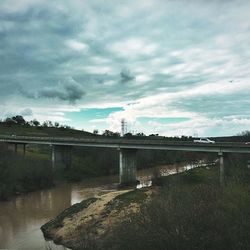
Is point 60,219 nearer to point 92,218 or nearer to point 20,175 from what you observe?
point 92,218

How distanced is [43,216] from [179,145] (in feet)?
99.9

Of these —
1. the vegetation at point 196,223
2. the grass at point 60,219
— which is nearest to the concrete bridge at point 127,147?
the grass at point 60,219

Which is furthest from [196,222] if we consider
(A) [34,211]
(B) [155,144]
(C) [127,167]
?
(C) [127,167]

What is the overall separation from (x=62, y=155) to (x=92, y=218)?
5849 centimetres

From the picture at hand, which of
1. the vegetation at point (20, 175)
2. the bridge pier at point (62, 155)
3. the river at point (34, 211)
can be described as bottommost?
the river at point (34, 211)

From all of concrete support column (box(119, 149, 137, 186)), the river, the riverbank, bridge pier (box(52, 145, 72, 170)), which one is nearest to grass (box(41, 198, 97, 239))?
the river

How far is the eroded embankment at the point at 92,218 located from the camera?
28108 millimetres

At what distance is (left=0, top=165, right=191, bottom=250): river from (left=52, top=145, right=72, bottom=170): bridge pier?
14.5 m

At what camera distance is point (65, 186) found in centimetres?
6919

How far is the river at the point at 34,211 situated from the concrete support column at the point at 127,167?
2.09 meters

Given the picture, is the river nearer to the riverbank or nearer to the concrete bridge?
the riverbank

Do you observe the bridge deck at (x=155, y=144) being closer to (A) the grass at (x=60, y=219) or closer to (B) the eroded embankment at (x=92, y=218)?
(B) the eroded embankment at (x=92, y=218)

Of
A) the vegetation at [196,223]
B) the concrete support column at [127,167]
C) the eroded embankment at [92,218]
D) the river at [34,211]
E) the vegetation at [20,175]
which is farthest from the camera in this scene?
the concrete support column at [127,167]

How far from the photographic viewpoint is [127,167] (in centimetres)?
7475
